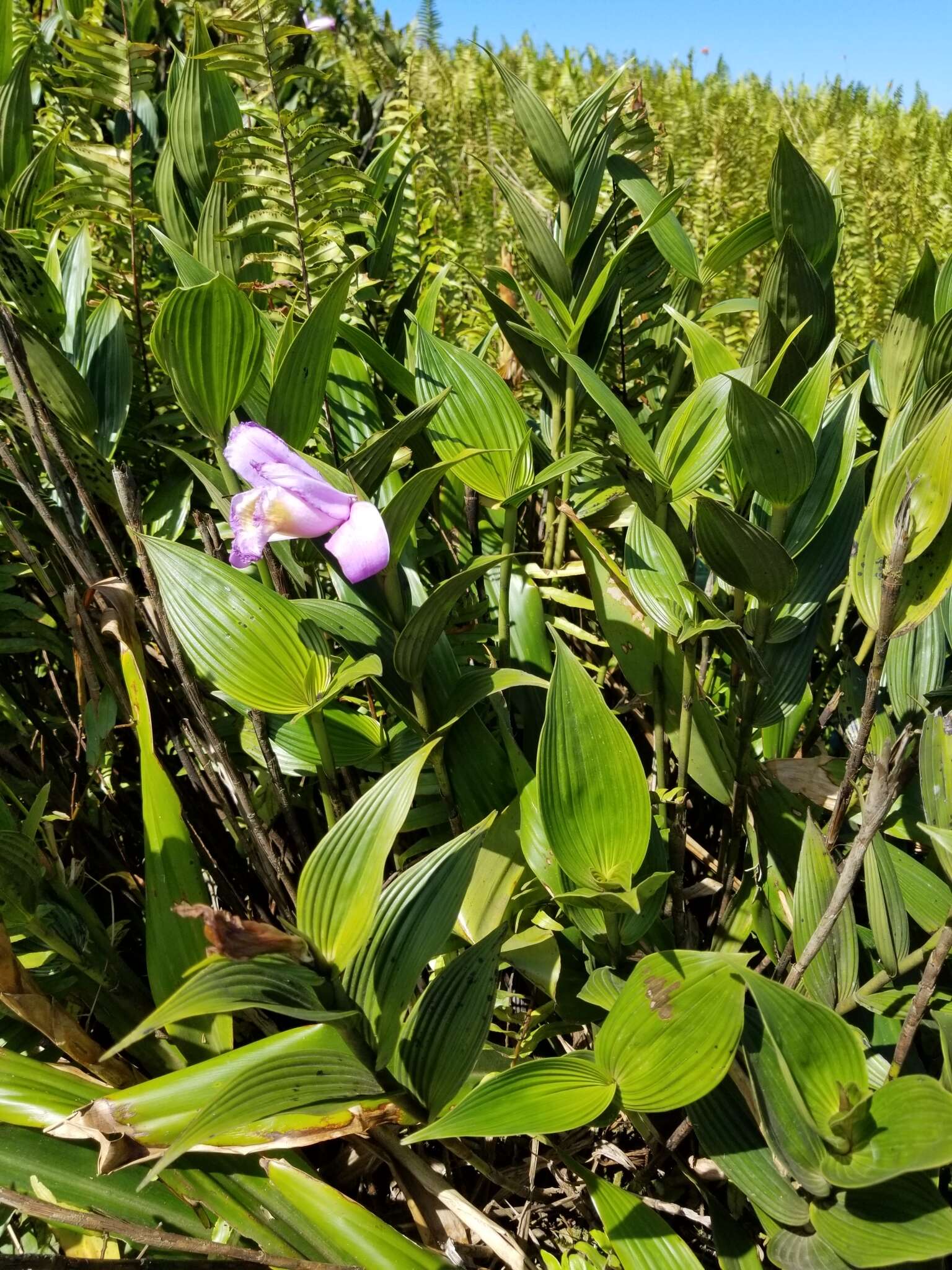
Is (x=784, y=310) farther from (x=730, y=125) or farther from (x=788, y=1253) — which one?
(x=730, y=125)

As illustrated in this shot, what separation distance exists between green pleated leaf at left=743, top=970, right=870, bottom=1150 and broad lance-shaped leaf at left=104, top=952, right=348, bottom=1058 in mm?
273

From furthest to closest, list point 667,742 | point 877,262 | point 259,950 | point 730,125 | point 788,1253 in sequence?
point 730,125 → point 877,262 → point 667,742 → point 788,1253 → point 259,950

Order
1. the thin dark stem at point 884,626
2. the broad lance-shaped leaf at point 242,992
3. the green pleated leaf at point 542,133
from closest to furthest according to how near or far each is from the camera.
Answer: the broad lance-shaped leaf at point 242,992 < the thin dark stem at point 884,626 < the green pleated leaf at point 542,133

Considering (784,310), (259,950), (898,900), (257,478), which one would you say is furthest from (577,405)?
(259,950)

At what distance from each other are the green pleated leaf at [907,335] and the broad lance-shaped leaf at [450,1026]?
66cm

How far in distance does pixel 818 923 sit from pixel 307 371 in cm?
57

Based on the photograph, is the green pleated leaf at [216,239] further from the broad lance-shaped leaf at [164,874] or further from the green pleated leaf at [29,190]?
the broad lance-shaped leaf at [164,874]

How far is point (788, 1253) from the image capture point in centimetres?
64

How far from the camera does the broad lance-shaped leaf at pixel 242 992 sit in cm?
49

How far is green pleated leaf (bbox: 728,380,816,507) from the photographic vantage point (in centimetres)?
67

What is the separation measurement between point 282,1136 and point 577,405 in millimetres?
773

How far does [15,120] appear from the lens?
3.69 ft

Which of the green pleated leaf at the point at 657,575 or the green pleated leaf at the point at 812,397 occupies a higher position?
the green pleated leaf at the point at 812,397

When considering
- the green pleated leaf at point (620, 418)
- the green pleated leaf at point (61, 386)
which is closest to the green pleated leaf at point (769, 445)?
the green pleated leaf at point (620, 418)
